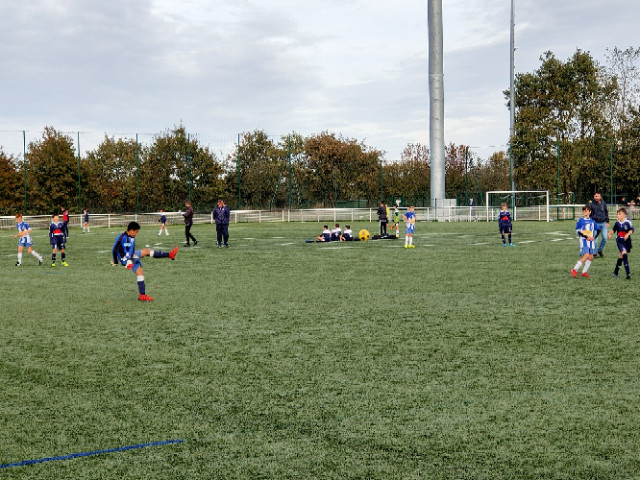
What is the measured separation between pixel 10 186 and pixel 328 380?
56631mm

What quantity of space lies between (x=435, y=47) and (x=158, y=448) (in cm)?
4861

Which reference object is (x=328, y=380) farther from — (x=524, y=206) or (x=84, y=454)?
(x=524, y=206)

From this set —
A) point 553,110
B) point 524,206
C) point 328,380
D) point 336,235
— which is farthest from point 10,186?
point 328,380

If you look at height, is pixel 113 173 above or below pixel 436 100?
below

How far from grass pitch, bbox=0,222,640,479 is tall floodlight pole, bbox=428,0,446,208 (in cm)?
3822

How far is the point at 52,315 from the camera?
10.9 meters

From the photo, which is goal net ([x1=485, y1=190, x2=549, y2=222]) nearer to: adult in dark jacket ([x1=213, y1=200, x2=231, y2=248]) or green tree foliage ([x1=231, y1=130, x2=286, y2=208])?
green tree foliage ([x1=231, y1=130, x2=286, y2=208])

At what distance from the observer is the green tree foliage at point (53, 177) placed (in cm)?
5097

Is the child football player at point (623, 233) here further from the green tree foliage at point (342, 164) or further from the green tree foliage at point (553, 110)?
the green tree foliage at point (342, 164)

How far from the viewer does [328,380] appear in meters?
6.72

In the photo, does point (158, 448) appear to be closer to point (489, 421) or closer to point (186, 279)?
point (489, 421)

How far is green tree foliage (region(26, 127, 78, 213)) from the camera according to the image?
51.0 m

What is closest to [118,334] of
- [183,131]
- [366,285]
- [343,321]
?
[343,321]

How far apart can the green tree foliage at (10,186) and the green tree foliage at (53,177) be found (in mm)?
804
